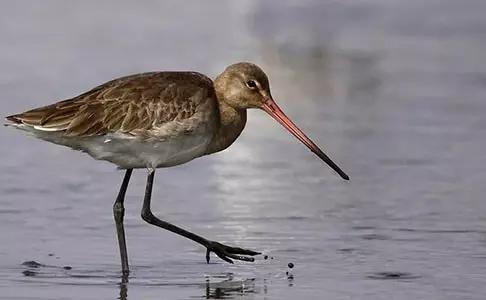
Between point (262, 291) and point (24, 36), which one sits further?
point (24, 36)

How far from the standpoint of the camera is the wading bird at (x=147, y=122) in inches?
343

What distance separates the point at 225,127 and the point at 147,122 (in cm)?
59

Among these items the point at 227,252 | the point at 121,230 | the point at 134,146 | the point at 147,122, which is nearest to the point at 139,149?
the point at 134,146

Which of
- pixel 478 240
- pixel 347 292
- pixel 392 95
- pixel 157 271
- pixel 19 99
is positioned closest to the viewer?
pixel 347 292

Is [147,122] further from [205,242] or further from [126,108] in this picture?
[205,242]

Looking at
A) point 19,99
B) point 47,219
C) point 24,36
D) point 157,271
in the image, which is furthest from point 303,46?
point 157,271

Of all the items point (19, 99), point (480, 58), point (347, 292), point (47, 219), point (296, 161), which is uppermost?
point (480, 58)

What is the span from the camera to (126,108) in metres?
8.77

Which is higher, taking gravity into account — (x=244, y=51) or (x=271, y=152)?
(x=244, y=51)

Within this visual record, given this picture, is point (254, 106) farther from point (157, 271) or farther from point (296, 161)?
point (296, 161)

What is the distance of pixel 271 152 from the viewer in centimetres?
1239

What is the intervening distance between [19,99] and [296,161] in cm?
320

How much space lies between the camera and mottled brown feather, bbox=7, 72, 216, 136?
8.70m

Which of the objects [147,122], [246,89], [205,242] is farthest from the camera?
[246,89]
